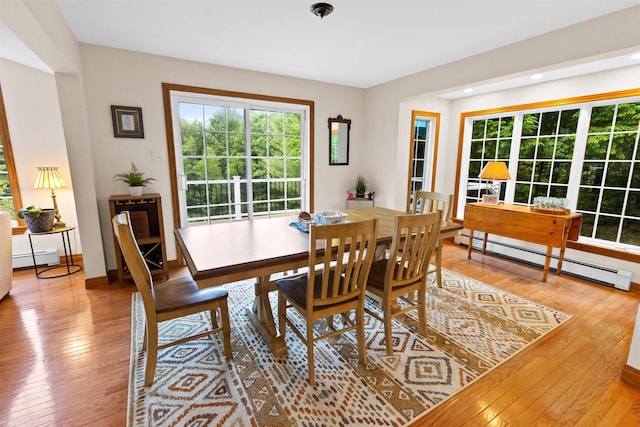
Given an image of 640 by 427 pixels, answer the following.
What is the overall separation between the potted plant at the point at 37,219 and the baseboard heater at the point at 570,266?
5294mm

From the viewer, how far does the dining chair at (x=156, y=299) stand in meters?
1.58

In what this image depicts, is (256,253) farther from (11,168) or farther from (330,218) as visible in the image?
(11,168)

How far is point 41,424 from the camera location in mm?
1491

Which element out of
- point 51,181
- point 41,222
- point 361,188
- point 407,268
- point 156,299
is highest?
point 51,181

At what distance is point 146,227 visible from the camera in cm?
312

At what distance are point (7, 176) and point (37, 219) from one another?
909 mm

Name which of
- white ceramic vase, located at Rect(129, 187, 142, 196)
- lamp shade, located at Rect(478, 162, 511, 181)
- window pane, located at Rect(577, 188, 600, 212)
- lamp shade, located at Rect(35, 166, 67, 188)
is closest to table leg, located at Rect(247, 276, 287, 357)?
white ceramic vase, located at Rect(129, 187, 142, 196)

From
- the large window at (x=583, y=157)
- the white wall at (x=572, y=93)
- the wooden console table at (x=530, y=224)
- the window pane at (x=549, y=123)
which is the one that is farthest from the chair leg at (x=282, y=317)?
the window pane at (x=549, y=123)

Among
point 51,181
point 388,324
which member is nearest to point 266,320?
point 388,324

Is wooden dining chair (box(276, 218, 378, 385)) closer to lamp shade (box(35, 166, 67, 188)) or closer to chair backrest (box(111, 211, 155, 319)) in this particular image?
chair backrest (box(111, 211, 155, 319))

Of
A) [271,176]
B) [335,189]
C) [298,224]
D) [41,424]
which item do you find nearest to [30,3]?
[298,224]

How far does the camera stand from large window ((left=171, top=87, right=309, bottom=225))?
3520 millimetres

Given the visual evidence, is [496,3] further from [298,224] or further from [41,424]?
[41,424]

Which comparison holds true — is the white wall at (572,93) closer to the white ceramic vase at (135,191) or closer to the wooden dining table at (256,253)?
the wooden dining table at (256,253)
